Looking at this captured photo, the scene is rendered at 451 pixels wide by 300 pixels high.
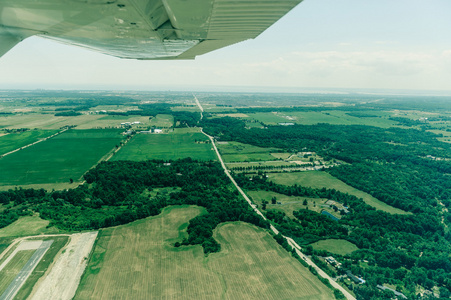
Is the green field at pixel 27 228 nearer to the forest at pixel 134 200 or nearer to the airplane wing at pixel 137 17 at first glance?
the forest at pixel 134 200

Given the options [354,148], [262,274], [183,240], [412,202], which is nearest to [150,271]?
[183,240]

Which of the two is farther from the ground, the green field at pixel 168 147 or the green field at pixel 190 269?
the green field at pixel 168 147

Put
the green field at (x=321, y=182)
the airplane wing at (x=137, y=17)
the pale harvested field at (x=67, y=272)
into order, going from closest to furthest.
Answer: the airplane wing at (x=137, y=17)
the pale harvested field at (x=67, y=272)
the green field at (x=321, y=182)

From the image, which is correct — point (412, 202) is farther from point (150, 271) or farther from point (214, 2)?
point (214, 2)

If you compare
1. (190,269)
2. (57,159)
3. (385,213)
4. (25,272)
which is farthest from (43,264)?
(385,213)

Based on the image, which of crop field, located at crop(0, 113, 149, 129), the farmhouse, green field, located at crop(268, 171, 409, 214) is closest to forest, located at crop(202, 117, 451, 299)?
the farmhouse

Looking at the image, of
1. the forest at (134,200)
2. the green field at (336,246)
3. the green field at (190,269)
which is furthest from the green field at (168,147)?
the green field at (336,246)

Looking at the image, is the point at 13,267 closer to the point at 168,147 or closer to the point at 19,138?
the point at 168,147
